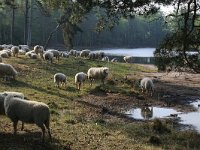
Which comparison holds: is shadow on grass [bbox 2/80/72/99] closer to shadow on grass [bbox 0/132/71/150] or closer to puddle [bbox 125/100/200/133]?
puddle [bbox 125/100/200/133]

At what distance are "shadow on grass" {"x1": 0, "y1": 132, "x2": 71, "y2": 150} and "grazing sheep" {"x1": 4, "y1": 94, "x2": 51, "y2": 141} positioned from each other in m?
0.29

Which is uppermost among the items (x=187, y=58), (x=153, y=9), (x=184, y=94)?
(x=153, y=9)

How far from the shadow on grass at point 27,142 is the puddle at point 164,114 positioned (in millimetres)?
8374

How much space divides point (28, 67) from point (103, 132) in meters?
17.8

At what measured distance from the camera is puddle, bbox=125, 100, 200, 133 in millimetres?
21031

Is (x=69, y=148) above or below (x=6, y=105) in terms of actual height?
below

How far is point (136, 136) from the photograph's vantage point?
1647cm

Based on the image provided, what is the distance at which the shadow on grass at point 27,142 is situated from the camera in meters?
12.8

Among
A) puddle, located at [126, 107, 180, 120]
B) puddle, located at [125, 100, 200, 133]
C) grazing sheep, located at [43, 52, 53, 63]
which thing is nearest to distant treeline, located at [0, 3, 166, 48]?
grazing sheep, located at [43, 52, 53, 63]

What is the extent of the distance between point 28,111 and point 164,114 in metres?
11.1

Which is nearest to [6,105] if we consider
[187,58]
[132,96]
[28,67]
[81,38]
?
[187,58]

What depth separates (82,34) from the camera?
452 ft

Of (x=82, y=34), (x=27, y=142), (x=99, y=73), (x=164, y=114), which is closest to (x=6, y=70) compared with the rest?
(x=99, y=73)

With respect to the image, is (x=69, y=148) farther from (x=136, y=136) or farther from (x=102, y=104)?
(x=102, y=104)
